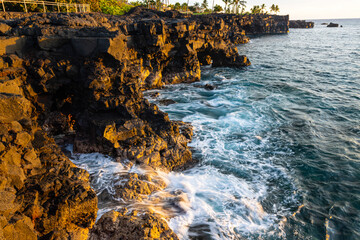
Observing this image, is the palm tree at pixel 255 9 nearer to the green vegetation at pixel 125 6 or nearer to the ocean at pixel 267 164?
the green vegetation at pixel 125 6

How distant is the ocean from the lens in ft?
29.3

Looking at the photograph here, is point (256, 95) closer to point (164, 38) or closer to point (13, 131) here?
point (164, 38)

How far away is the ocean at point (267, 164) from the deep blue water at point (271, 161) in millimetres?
40

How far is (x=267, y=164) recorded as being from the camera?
1266 centimetres

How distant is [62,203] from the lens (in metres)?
7.10

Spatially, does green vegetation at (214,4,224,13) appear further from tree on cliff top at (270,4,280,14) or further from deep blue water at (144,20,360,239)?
deep blue water at (144,20,360,239)

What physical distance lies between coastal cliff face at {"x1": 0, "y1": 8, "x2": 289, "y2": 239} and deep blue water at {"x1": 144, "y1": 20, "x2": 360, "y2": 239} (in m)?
1.89

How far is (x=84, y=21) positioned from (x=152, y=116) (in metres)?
9.42

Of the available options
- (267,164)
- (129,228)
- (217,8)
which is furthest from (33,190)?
(217,8)

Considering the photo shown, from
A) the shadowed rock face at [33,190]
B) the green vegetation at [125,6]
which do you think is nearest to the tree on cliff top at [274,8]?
the green vegetation at [125,6]

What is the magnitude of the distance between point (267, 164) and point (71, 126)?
12278 millimetres

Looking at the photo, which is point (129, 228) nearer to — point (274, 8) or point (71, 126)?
point (71, 126)

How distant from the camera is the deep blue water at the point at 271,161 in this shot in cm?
892

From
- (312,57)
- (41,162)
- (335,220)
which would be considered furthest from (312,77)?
(41,162)
